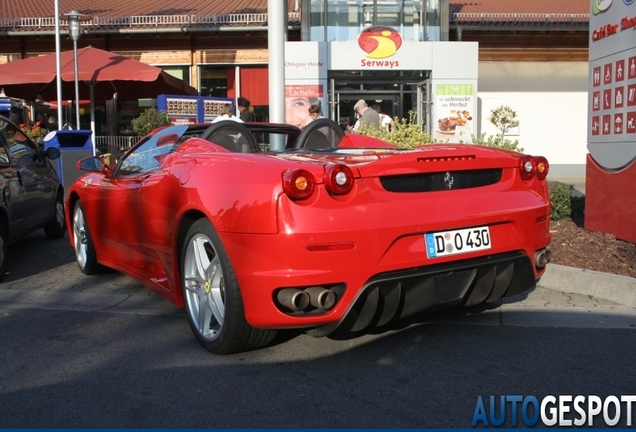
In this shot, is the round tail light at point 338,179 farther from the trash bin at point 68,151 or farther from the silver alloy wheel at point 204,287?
the trash bin at point 68,151

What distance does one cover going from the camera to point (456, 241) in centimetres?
356

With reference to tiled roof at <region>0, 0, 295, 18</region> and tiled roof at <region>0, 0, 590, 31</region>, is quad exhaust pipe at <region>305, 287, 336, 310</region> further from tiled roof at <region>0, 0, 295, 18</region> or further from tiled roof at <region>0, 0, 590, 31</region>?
tiled roof at <region>0, 0, 295, 18</region>

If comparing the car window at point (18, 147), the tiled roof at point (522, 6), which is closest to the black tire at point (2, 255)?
the car window at point (18, 147)

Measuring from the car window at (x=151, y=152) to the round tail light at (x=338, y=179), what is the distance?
65.2 inches

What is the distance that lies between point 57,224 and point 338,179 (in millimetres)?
5962

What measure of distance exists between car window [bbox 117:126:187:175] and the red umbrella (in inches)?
308

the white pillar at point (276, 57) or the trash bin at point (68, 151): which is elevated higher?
the white pillar at point (276, 57)

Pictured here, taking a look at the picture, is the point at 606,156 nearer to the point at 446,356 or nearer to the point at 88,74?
the point at 446,356

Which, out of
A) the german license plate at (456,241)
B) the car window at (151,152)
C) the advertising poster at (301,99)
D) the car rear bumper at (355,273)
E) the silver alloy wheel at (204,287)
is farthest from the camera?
the advertising poster at (301,99)

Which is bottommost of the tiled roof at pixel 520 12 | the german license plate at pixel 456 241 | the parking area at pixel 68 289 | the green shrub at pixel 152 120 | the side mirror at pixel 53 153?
the parking area at pixel 68 289

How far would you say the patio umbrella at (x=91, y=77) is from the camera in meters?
12.9

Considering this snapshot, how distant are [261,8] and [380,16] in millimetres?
4731

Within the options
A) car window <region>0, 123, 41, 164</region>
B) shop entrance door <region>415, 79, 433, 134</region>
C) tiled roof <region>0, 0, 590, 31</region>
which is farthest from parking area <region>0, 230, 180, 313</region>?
tiled roof <region>0, 0, 590, 31</region>

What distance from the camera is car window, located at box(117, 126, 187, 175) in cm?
485
